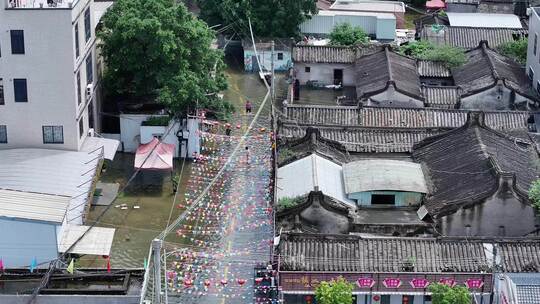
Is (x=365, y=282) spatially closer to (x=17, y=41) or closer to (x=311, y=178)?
(x=311, y=178)

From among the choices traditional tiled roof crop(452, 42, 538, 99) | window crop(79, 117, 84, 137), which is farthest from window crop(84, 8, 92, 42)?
traditional tiled roof crop(452, 42, 538, 99)

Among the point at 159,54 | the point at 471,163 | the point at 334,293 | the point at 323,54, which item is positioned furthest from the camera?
the point at 323,54

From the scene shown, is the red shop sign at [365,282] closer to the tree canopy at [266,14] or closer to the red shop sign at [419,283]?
the red shop sign at [419,283]

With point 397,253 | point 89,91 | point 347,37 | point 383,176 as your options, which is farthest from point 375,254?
point 347,37

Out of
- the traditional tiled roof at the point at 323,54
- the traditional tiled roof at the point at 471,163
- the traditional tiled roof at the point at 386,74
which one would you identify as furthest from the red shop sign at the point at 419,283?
the traditional tiled roof at the point at 323,54

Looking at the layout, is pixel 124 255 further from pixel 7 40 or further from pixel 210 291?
pixel 7 40

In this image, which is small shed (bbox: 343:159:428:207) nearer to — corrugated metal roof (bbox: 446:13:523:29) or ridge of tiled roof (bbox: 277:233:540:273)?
ridge of tiled roof (bbox: 277:233:540:273)
